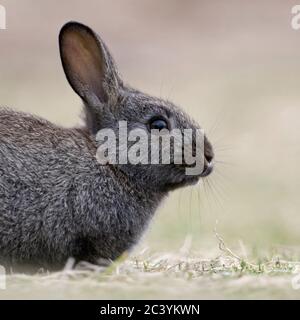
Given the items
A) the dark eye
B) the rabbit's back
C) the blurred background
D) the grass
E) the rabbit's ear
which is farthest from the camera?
the blurred background

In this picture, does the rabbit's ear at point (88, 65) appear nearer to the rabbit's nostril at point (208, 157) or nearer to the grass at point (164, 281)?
the rabbit's nostril at point (208, 157)

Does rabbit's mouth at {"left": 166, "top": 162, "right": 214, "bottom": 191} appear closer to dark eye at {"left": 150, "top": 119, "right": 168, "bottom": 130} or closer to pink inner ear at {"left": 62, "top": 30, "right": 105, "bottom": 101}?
dark eye at {"left": 150, "top": 119, "right": 168, "bottom": 130}

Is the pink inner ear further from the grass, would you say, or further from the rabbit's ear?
the grass

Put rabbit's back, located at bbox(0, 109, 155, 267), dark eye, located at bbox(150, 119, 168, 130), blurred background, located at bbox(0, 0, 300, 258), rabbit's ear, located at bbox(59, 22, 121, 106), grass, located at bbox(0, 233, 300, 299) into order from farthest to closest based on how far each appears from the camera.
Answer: blurred background, located at bbox(0, 0, 300, 258), rabbit's ear, located at bbox(59, 22, 121, 106), dark eye, located at bbox(150, 119, 168, 130), rabbit's back, located at bbox(0, 109, 155, 267), grass, located at bbox(0, 233, 300, 299)

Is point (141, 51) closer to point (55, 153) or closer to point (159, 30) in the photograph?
point (159, 30)

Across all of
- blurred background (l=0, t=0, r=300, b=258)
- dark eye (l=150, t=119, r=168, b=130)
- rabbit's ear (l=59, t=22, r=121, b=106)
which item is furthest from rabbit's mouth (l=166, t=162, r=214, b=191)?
rabbit's ear (l=59, t=22, r=121, b=106)

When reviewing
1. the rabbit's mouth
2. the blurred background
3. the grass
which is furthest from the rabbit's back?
the blurred background

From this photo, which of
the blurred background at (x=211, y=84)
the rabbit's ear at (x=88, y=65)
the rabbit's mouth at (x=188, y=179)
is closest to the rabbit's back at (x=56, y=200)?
the rabbit's mouth at (x=188, y=179)

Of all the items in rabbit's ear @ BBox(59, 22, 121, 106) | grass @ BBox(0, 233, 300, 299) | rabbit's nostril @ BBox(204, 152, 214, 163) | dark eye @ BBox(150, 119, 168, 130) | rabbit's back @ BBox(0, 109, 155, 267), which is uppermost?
rabbit's ear @ BBox(59, 22, 121, 106)

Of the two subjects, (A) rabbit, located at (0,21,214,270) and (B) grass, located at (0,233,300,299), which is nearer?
(B) grass, located at (0,233,300,299)

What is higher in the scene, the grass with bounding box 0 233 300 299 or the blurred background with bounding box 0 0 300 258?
the blurred background with bounding box 0 0 300 258
